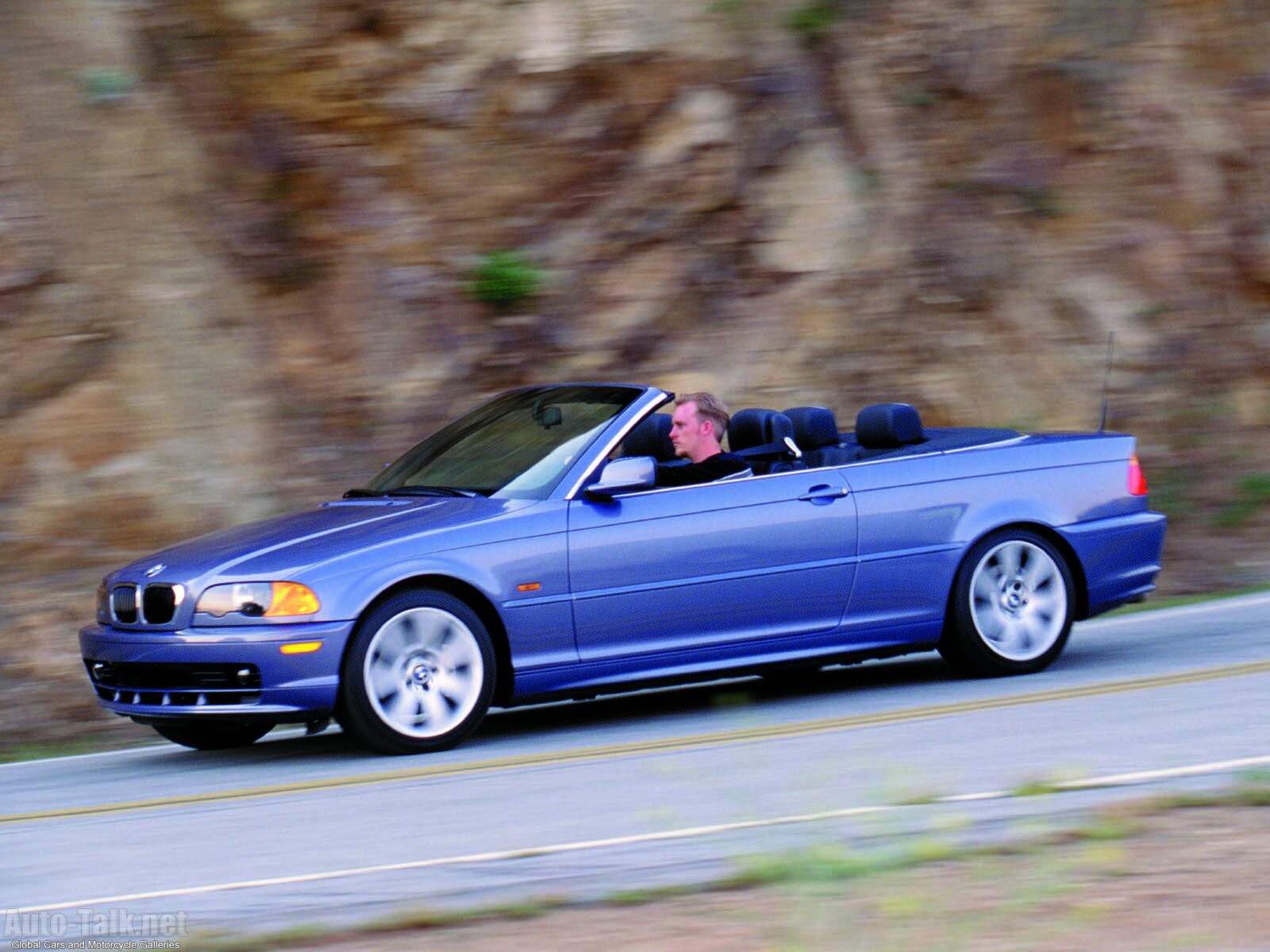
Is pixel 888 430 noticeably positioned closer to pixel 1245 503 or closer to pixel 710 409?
pixel 710 409

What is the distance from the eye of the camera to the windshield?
7930 mm

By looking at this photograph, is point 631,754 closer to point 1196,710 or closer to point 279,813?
point 279,813

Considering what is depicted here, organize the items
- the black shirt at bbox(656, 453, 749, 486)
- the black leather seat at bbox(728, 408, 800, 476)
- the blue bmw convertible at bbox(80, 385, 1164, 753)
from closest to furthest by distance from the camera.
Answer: the blue bmw convertible at bbox(80, 385, 1164, 753) → the black shirt at bbox(656, 453, 749, 486) → the black leather seat at bbox(728, 408, 800, 476)

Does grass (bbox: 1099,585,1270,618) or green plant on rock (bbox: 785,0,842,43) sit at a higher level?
green plant on rock (bbox: 785,0,842,43)

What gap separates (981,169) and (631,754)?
32.2 ft

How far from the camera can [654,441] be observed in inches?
349

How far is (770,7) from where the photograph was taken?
49.9ft

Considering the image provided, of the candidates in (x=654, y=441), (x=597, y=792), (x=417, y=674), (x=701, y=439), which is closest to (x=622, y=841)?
(x=597, y=792)

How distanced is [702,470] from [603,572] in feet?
3.02

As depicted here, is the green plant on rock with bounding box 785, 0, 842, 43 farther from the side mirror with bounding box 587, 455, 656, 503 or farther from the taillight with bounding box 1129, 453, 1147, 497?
the side mirror with bounding box 587, 455, 656, 503

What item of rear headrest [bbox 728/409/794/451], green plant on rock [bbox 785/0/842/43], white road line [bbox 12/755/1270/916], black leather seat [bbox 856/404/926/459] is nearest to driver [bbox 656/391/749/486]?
rear headrest [bbox 728/409/794/451]

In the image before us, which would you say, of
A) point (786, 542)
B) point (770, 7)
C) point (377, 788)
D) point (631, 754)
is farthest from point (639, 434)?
point (770, 7)

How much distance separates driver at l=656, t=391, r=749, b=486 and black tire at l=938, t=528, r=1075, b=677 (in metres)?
1.25

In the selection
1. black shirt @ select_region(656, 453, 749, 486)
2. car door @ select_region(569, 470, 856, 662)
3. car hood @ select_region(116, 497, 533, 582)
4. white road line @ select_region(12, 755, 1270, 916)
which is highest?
black shirt @ select_region(656, 453, 749, 486)
